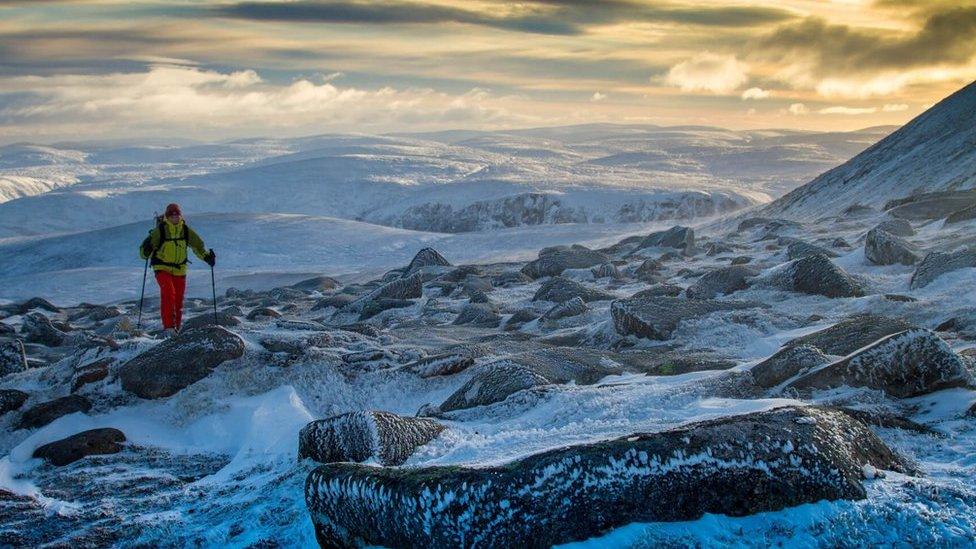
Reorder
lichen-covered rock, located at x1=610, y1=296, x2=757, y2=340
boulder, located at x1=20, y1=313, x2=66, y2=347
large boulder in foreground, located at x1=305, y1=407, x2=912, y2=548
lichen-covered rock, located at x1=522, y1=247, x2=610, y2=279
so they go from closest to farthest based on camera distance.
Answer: large boulder in foreground, located at x1=305, y1=407, x2=912, y2=548, lichen-covered rock, located at x1=610, y1=296, x2=757, y2=340, boulder, located at x1=20, y1=313, x2=66, y2=347, lichen-covered rock, located at x1=522, y1=247, x2=610, y2=279

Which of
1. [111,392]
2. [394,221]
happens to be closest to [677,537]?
[111,392]

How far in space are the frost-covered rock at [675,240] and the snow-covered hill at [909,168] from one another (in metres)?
6.80

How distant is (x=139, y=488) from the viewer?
594cm

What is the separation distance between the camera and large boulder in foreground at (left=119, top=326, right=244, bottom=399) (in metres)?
8.15

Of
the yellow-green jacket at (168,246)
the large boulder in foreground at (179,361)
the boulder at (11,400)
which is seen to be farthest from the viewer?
the yellow-green jacket at (168,246)

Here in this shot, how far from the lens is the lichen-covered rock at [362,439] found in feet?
17.7

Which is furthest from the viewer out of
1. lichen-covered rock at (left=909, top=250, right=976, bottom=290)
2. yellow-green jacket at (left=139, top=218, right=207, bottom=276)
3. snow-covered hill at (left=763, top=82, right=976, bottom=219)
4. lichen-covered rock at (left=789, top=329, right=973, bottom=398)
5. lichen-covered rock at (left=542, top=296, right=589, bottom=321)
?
snow-covered hill at (left=763, top=82, right=976, bottom=219)

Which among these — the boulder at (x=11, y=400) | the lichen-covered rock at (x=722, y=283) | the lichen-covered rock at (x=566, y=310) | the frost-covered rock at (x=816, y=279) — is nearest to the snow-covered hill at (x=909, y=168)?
the lichen-covered rock at (x=722, y=283)

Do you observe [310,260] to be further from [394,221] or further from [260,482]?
[260,482]

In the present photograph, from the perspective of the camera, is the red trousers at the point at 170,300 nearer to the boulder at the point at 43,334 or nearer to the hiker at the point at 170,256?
the hiker at the point at 170,256

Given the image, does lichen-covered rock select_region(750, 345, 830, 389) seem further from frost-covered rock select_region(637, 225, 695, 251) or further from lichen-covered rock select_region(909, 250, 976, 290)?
frost-covered rock select_region(637, 225, 695, 251)

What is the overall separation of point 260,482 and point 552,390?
259 cm

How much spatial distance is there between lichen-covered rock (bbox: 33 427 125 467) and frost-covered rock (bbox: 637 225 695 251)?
18382 millimetres

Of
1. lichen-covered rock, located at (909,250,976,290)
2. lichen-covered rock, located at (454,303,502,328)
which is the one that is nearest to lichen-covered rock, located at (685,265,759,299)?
lichen-covered rock, located at (909,250,976,290)
